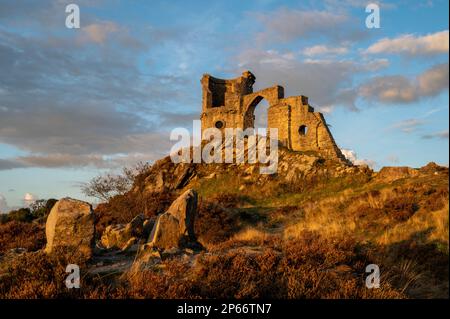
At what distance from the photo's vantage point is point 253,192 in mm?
30453

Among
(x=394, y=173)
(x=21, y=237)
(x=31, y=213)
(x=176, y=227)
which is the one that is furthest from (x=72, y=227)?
(x=31, y=213)

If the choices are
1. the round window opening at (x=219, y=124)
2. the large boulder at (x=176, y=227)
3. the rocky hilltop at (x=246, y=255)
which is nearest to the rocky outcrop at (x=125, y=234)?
the rocky hilltop at (x=246, y=255)

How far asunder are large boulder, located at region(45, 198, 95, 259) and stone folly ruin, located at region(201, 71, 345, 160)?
88.0 feet

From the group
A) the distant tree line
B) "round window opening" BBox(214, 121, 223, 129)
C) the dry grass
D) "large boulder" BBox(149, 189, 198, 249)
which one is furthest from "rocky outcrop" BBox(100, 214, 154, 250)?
"round window opening" BBox(214, 121, 223, 129)

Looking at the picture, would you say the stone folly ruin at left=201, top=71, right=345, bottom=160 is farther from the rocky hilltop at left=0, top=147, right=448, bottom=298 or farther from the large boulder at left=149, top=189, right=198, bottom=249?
the large boulder at left=149, top=189, right=198, bottom=249

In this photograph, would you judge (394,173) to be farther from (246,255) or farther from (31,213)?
(31,213)

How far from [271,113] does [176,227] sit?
28.8 meters

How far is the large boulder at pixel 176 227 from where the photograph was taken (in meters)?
11.4

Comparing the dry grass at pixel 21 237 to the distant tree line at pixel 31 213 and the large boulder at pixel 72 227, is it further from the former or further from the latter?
the distant tree line at pixel 31 213

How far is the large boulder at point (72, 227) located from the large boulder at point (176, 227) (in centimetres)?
191

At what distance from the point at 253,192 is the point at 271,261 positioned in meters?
22.0

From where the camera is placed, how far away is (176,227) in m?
11.8
